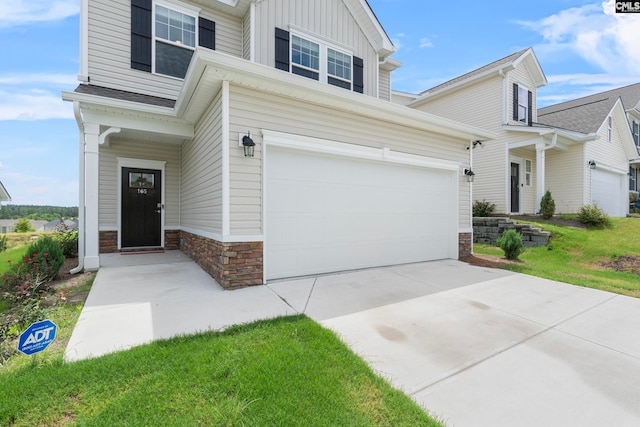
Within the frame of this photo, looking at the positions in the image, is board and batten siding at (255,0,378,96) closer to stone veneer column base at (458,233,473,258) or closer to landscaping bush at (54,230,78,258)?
stone veneer column base at (458,233,473,258)

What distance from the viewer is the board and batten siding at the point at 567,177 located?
12.4 metres

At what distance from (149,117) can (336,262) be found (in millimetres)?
4998

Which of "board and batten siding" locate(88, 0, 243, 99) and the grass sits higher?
"board and batten siding" locate(88, 0, 243, 99)

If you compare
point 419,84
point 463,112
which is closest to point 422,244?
point 463,112

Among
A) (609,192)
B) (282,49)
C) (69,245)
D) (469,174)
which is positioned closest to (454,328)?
(469,174)

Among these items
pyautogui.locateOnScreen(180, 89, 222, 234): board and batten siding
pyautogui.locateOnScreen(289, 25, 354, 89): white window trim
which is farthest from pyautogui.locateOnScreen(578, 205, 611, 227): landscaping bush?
pyautogui.locateOnScreen(180, 89, 222, 234): board and batten siding

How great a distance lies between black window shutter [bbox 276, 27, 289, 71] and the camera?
7500 mm

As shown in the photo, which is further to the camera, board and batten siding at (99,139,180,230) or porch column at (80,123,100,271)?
board and batten siding at (99,139,180,230)

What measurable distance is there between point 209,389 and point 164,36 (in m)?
→ 8.33

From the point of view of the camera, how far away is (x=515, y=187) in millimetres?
12414

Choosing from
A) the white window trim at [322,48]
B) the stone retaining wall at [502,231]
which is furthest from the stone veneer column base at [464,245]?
the white window trim at [322,48]

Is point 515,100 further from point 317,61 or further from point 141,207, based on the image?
point 141,207

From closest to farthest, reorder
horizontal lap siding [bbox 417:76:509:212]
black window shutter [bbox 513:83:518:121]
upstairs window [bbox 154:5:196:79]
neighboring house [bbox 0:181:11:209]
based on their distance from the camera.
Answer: upstairs window [bbox 154:5:196:79]
horizontal lap siding [bbox 417:76:509:212]
black window shutter [bbox 513:83:518:121]
neighboring house [bbox 0:181:11:209]

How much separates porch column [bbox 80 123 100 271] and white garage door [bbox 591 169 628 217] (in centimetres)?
1775
